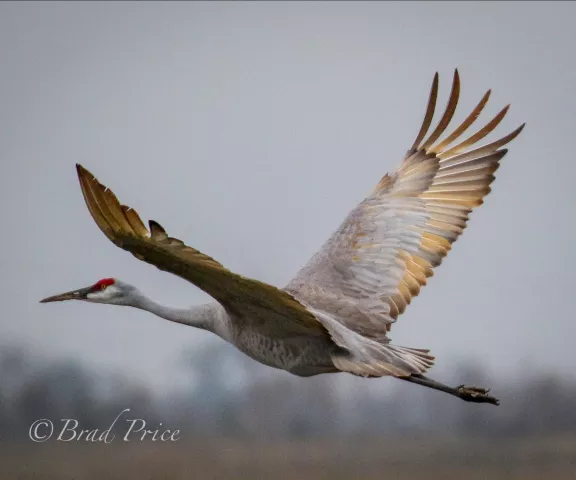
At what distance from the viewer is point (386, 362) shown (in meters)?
9.29

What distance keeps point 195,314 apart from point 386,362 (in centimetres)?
138

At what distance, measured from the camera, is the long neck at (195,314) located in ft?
32.0

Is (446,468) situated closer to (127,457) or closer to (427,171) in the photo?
(127,457)

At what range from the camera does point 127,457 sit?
45.5 feet

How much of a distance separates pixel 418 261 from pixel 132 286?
6.50 ft

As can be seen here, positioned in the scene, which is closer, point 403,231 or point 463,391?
point 463,391

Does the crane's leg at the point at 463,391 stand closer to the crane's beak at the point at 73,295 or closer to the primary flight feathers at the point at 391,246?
the primary flight feathers at the point at 391,246

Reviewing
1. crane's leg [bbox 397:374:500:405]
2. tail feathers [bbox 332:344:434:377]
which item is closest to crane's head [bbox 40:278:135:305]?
tail feathers [bbox 332:344:434:377]

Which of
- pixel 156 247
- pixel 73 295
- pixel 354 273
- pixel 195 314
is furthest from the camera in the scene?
pixel 354 273
